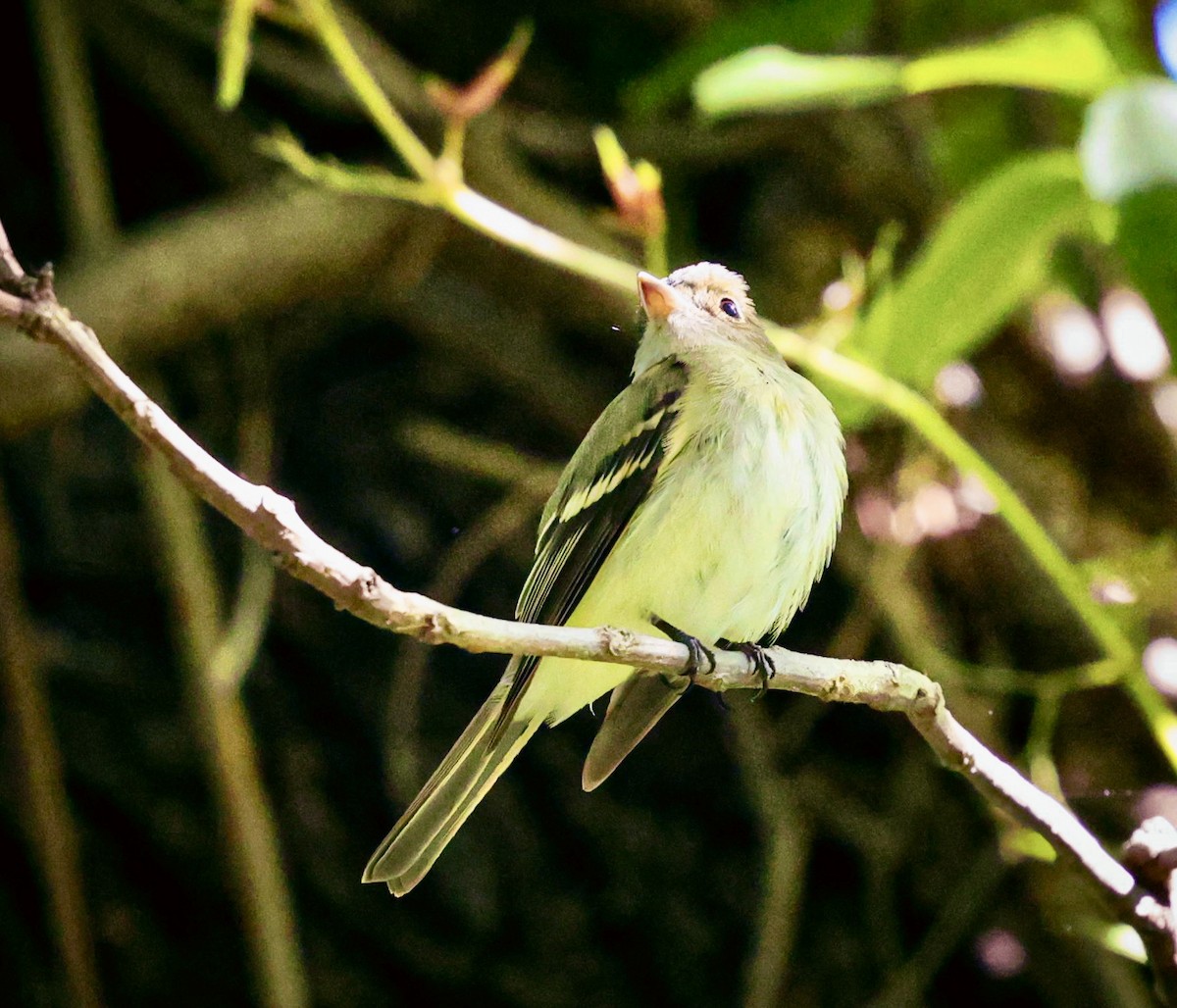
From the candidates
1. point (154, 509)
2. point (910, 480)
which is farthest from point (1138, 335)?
point (154, 509)

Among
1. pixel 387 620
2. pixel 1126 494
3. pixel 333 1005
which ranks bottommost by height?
pixel 387 620

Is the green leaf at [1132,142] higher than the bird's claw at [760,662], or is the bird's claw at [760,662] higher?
the green leaf at [1132,142]

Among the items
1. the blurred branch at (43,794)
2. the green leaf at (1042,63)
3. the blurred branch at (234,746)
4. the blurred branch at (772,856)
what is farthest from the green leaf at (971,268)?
the blurred branch at (43,794)

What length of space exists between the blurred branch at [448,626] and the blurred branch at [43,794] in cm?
140

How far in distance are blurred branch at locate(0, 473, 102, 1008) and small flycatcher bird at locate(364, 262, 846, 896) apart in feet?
3.15

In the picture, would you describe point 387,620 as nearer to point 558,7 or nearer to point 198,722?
point 198,722

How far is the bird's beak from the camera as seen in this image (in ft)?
4.83

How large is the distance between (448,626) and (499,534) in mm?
1513

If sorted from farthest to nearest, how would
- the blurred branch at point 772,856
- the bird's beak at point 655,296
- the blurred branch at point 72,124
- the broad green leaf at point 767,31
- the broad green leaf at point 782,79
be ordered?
the blurred branch at point 72,124
the blurred branch at point 772,856
the broad green leaf at point 767,31
the broad green leaf at point 782,79
the bird's beak at point 655,296

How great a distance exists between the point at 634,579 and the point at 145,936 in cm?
139

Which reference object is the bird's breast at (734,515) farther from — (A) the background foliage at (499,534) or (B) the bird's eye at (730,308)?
(A) the background foliage at (499,534)

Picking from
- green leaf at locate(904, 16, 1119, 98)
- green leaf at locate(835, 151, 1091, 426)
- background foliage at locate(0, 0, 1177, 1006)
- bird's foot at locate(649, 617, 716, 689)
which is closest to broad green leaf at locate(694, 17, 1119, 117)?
green leaf at locate(904, 16, 1119, 98)

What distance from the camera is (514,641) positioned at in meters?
0.87

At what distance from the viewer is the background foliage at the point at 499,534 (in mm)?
2299
